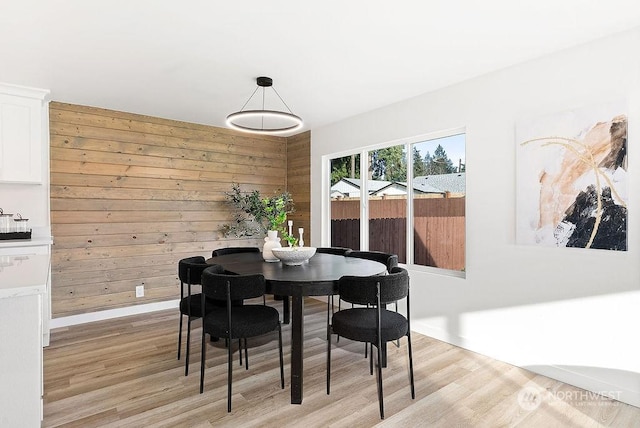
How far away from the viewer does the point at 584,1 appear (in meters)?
2.04

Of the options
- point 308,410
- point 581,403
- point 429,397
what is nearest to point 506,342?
point 581,403

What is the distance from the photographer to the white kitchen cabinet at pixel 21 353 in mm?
1479

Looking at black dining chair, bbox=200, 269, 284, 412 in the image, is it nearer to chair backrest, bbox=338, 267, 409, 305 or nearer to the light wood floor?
the light wood floor

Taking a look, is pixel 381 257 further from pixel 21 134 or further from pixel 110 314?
pixel 21 134

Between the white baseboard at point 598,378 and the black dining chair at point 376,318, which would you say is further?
the white baseboard at point 598,378

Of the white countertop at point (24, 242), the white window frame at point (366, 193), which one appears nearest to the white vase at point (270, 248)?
the white window frame at point (366, 193)

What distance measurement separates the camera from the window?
348cm

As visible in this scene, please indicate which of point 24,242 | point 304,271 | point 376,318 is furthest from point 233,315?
point 24,242

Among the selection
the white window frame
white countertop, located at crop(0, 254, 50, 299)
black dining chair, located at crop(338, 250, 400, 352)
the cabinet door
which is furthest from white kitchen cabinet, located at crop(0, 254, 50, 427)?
the white window frame

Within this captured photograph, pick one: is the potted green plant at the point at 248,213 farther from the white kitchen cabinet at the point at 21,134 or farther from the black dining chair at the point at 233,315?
the black dining chair at the point at 233,315

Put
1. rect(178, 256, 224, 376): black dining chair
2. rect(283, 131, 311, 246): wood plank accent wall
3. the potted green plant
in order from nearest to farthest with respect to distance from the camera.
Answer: rect(178, 256, 224, 376): black dining chair → the potted green plant → rect(283, 131, 311, 246): wood plank accent wall

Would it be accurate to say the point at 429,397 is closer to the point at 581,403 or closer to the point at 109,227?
the point at 581,403

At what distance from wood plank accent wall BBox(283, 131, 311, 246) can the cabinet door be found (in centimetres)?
309

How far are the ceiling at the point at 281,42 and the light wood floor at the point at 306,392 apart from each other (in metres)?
2.42
